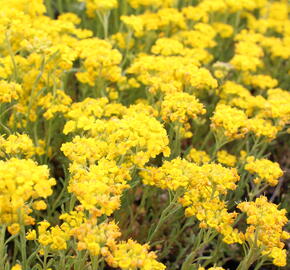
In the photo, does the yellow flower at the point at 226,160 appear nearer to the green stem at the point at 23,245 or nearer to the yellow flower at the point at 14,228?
the green stem at the point at 23,245

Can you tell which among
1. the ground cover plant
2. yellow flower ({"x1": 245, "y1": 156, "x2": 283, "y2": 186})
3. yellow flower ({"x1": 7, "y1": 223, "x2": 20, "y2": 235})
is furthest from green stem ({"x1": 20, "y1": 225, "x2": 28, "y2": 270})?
yellow flower ({"x1": 245, "y1": 156, "x2": 283, "y2": 186})

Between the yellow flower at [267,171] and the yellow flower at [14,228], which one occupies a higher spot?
the yellow flower at [14,228]

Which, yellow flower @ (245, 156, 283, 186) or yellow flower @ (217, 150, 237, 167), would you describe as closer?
yellow flower @ (245, 156, 283, 186)

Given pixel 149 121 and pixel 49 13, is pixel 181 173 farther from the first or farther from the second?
pixel 49 13

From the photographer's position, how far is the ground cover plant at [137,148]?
1.69 m

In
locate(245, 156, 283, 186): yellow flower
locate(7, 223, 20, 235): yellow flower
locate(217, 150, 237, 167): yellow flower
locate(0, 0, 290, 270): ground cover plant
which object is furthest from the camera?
locate(217, 150, 237, 167): yellow flower

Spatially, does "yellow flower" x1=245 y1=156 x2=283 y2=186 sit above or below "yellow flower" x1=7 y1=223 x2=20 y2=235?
below

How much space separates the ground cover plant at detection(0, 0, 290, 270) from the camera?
1688 millimetres

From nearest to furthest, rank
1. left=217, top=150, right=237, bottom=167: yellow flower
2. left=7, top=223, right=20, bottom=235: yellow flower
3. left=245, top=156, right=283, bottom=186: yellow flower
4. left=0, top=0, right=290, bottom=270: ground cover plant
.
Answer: left=7, top=223, right=20, bottom=235: yellow flower < left=0, top=0, right=290, bottom=270: ground cover plant < left=245, top=156, right=283, bottom=186: yellow flower < left=217, top=150, right=237, bottom=167: yellow flower

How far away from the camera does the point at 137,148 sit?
1.94 metres

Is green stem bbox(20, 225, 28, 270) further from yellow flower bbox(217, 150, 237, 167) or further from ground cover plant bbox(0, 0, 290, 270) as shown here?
yellow flower bbox(217, 150, 237, 167)

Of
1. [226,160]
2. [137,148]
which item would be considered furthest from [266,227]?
[226,160]

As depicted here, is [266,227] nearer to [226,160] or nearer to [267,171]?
[267,171]

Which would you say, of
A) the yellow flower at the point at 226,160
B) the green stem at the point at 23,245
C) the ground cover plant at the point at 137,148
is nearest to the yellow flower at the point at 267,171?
the ground cover plant at the point at 137,148
